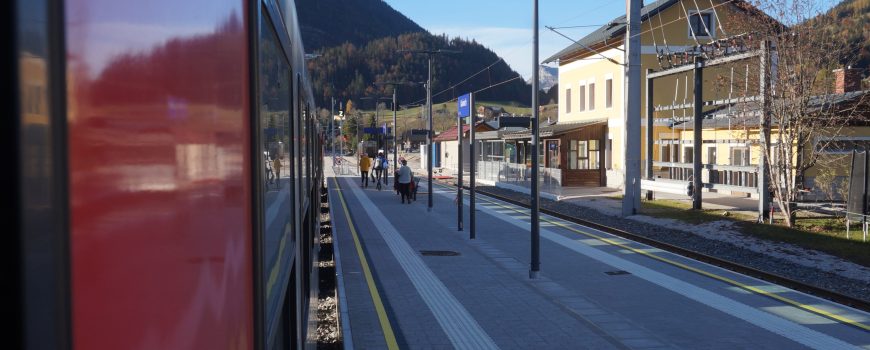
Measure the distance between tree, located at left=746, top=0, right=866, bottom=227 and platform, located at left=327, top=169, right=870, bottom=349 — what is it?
5840mm

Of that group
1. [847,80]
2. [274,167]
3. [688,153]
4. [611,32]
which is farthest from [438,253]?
[611,32]

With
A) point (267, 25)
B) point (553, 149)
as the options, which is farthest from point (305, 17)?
point (267, 25)

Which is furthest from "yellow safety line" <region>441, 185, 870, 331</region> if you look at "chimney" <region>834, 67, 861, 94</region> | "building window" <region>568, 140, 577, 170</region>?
"building window" <region>568, 140, 577, 170</region>

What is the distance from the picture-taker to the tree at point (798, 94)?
64.2ft

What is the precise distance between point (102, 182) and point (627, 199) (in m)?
22.6

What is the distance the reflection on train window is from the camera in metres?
2.38

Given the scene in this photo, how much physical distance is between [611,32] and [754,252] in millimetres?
24487

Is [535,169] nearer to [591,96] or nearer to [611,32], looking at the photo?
[611,32]

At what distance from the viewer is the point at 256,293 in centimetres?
212

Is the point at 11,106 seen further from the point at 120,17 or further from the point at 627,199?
the point at 627,199

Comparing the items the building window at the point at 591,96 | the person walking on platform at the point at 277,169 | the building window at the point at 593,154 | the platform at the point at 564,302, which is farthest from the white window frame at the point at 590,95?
the person walking on platform at the point at 277,169

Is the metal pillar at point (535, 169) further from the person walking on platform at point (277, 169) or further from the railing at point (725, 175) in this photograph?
the railing at point (725, 175)

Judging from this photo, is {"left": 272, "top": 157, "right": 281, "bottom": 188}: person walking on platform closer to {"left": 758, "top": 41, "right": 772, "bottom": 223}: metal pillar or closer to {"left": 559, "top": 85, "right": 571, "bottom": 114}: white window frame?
{"left": 758, "top": 41, "right": 772, "bottom": 223}: metal pillar

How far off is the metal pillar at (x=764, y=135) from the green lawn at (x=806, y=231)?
18.0 inches
